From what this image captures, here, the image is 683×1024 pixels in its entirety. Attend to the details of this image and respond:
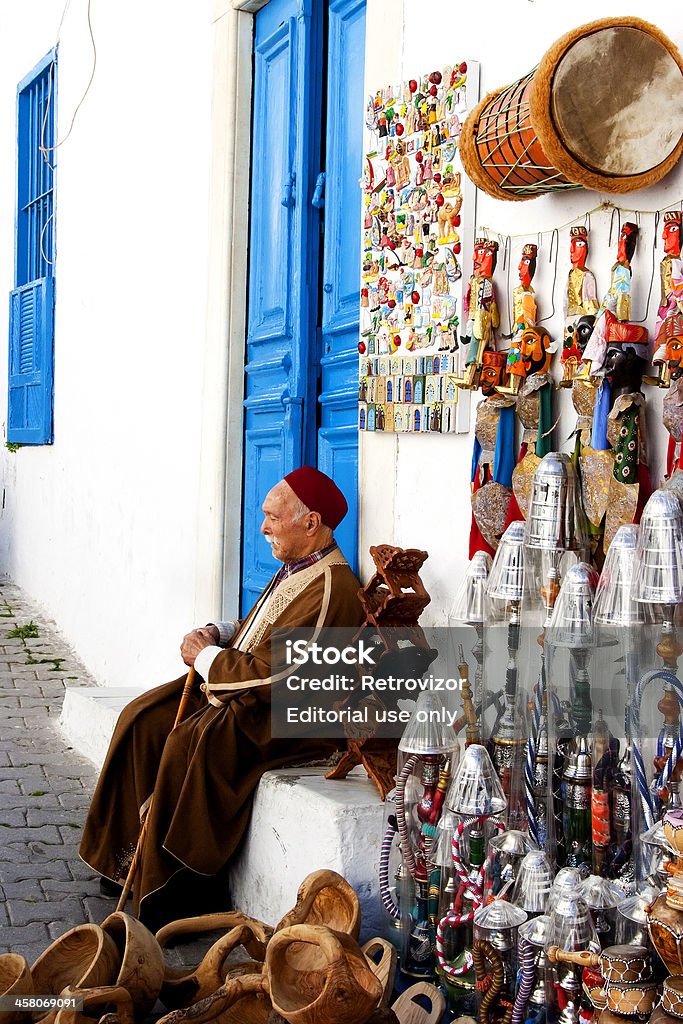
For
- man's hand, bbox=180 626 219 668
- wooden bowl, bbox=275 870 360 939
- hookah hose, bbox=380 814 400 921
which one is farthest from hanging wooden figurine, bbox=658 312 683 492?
man's hand, bbox=180 626 219 668

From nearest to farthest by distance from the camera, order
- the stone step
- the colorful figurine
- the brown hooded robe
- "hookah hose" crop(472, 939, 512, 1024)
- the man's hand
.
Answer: "hookah hose" crop(472, 939, 512, 1024)
the colorful figurine
the brown hooded robe
the man's hand
the stone step

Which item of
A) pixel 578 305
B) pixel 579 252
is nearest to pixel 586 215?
pixel 579 252

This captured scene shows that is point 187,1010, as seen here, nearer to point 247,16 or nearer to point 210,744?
point 210,744

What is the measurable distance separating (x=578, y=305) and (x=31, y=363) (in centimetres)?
644

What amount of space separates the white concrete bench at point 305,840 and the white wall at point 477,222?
0.61m

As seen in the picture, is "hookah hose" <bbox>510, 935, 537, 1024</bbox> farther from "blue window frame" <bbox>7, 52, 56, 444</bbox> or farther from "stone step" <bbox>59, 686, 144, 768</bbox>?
"blue window frame" <bbox>7, 52, 56, 444</bbox>

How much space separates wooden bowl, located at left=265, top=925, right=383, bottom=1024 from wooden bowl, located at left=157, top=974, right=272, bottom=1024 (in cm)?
6

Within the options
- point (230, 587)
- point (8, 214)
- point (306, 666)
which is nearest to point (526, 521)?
point (306, 666)

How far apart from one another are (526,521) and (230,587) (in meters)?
2.51

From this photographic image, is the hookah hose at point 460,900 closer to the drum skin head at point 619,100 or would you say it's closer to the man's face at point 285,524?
the man's face at point 285,524

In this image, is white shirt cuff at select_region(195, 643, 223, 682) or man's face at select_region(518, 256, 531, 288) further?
white shirt cuff at select_region(195, 643, 223, 682)

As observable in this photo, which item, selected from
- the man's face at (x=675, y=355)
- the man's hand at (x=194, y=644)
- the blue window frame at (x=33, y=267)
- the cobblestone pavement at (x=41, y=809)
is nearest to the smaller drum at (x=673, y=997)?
the man's face at (x=675, y=355)

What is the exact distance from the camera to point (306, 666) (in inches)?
142

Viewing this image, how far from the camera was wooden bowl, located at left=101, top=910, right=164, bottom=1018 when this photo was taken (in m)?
2.74
